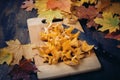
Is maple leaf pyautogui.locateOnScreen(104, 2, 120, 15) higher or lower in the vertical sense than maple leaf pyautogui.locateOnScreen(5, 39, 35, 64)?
higher

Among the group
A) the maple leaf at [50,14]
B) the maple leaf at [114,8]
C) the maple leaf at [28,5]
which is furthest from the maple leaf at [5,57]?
the maple leaf at [114,8]

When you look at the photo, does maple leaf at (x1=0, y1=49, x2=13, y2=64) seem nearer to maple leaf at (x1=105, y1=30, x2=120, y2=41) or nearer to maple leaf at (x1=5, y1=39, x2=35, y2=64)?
maple leaf at (x1=5, y1=39, x2=35, y2=64)

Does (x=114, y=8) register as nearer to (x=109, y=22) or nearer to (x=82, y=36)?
→ (x=109, y=22)

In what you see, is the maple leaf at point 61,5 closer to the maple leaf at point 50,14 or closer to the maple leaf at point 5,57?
the maple leaf at point 50,14

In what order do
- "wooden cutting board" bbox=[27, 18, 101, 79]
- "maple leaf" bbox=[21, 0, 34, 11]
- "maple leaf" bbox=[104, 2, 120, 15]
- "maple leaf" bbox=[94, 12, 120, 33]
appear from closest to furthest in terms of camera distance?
"wooden cutting board" bbox=[27, 18, 101, 79]
"maple leaf" bbox=[94, 12, 120, 33]
"maple leaf" bbox=[104, 2, 120, 15]
"maple leaf" bbox=[21, 0, 34, 11]

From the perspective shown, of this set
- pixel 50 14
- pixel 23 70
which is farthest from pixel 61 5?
pixel 23 70

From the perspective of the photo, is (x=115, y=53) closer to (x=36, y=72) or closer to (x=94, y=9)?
(x=94, y=9)

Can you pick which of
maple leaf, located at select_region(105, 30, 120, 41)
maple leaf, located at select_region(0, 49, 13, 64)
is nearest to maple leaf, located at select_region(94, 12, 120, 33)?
maple leaf, located at select_region(105, 30, 120, 41)
